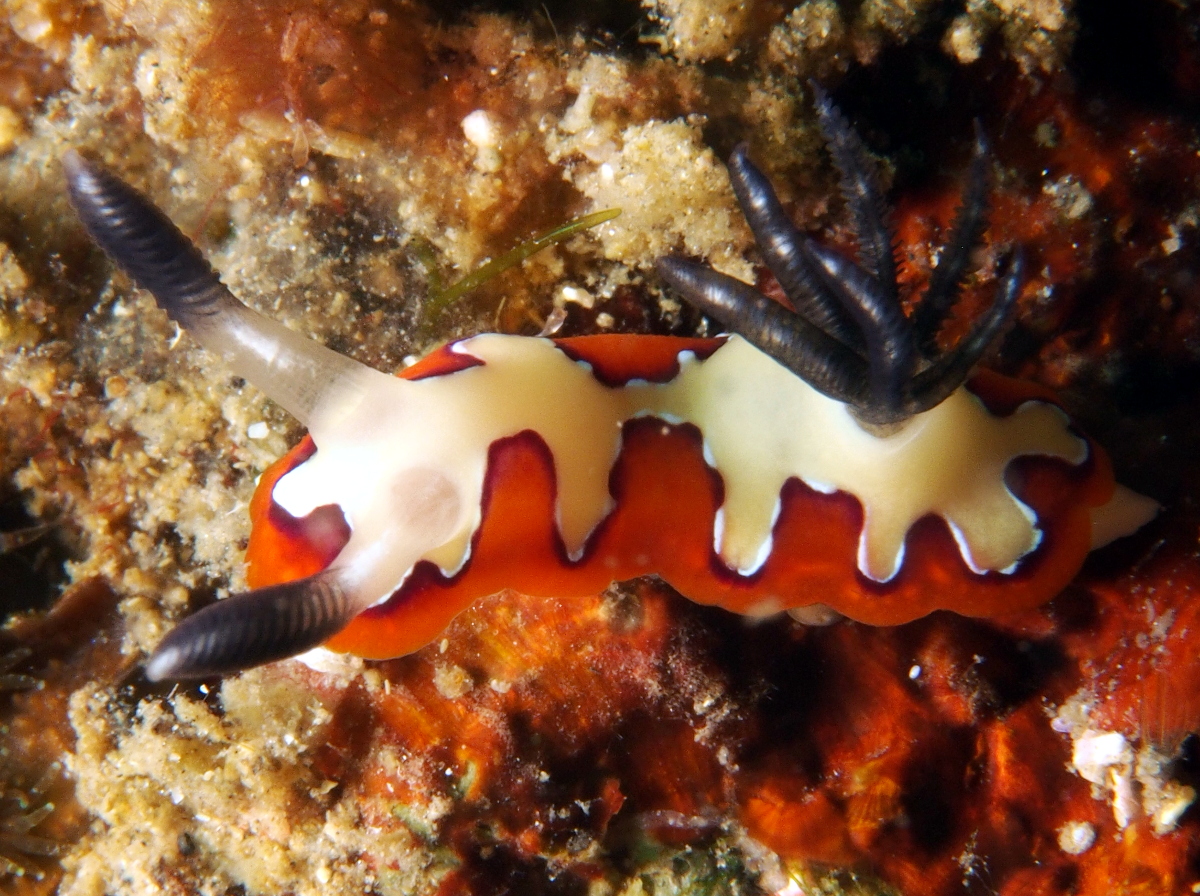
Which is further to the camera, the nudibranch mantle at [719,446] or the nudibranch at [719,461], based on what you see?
the nudibranch mantle at [719,446]

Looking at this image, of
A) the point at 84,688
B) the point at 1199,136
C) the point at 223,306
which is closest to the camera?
the point at 223,306

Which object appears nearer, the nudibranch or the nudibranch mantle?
the nudibranch

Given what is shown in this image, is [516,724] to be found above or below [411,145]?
below

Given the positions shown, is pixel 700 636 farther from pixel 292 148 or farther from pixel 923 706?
pixel 292 148

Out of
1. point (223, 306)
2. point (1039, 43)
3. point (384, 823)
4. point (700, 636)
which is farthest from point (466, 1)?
point (384, 823)
